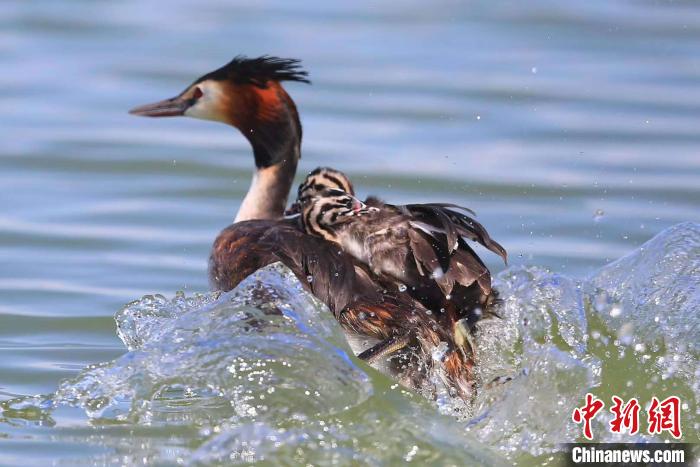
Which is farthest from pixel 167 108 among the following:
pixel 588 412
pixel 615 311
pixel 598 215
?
pixel 588 412

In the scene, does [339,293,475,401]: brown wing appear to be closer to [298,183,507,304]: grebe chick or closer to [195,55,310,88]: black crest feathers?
[298,183,507,304]: grebe chick

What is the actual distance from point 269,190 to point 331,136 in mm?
2133

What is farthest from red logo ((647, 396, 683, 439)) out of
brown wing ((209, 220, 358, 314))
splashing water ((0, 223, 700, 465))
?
brown wing ((209, 220, 358, 314))

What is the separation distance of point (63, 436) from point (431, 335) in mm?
1304

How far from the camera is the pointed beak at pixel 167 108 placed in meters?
6.87

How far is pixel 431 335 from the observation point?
16.2 feet

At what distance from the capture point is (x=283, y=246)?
17.3ft

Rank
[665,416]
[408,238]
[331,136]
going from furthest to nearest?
1. [331,136]
2. [408,238]
3. [665,416]

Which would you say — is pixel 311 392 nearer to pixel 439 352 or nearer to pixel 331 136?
pixel 439 352

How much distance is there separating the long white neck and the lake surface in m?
0.48

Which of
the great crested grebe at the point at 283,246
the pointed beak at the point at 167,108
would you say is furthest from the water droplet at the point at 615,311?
the pointed beak at the point at 167,108

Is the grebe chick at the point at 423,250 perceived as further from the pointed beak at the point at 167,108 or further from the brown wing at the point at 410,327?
the pointed beak at the point at 167,108

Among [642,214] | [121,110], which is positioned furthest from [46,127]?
[642,214]

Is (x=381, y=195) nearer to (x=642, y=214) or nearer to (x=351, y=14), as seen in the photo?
(x=642, y=214)
